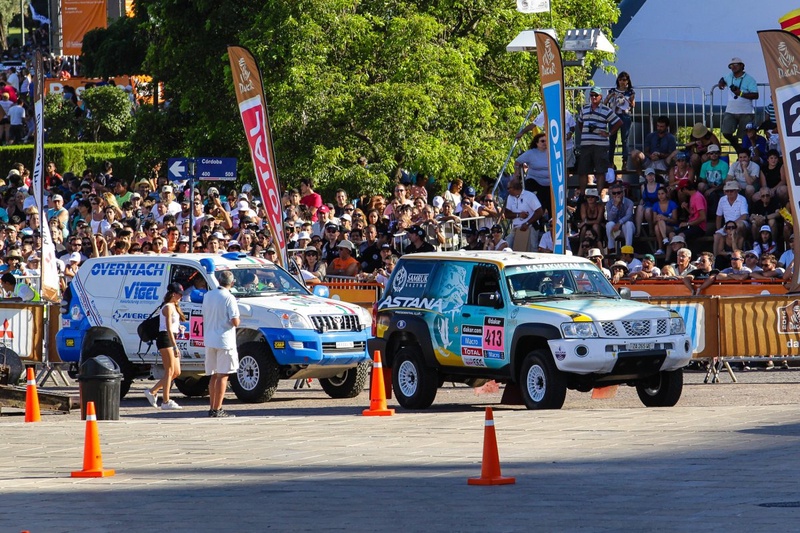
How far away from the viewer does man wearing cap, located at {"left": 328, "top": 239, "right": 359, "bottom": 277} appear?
84.7 feet

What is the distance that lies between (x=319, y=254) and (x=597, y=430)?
460 inches

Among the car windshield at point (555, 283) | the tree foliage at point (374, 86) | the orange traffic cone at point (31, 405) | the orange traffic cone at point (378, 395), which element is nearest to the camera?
the orange traffic cone at point (378, 395)

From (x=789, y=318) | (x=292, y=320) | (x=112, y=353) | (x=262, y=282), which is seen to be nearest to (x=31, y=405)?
(x=112, y=353)

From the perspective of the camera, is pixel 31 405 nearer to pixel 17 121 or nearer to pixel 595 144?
pixel 595 144

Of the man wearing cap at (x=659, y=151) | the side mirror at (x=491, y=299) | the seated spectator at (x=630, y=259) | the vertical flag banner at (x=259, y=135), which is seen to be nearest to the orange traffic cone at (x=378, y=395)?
the side mirror at (x=491, y=299)

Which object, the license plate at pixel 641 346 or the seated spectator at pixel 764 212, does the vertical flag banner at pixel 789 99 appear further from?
the license plate at pixel 641 346

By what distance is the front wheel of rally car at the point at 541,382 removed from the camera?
1739 cm

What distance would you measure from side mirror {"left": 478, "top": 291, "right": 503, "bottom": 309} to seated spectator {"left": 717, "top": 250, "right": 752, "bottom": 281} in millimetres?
6082

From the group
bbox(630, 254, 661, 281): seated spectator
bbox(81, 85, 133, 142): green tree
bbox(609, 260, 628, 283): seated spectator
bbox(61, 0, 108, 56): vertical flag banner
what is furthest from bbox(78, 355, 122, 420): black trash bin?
bbox(61, 0, 108, 56): vertical flag banner

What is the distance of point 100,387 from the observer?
17969mm

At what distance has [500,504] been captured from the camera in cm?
1092

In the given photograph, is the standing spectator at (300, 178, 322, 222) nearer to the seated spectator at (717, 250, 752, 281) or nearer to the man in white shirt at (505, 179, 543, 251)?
the man in white shirt at (505, 179, 543, 251)

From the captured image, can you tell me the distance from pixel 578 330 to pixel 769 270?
6.76m

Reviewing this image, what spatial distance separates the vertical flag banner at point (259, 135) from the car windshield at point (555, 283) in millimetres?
6007
